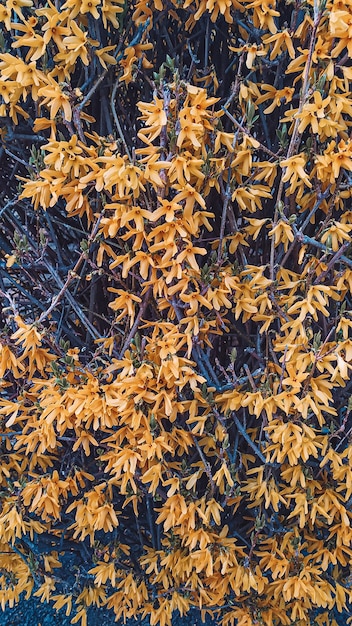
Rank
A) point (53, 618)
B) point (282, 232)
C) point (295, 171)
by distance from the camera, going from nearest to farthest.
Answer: point (295, 171) → point (282, 232) → point (53, 618)

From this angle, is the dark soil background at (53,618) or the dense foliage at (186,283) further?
the dark soil background at (53,618)

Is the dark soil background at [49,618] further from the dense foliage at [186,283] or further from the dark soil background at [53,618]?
the dense foliage at [186,283]

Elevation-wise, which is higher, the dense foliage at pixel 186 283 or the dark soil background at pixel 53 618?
the dense foliage at pixel 186 283

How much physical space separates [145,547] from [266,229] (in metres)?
1.37

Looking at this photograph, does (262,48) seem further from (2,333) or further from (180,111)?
(2,333)

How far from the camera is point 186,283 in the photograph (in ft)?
6.24

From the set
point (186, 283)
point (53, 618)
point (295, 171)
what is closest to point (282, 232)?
point (295, 171)

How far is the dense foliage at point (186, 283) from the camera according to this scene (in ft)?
6.16

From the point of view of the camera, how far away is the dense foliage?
1878mm

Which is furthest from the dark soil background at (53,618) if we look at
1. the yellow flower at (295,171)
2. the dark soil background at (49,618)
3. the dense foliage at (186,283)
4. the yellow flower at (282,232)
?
the yellow flower at (295,171)

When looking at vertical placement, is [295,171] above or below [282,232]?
above

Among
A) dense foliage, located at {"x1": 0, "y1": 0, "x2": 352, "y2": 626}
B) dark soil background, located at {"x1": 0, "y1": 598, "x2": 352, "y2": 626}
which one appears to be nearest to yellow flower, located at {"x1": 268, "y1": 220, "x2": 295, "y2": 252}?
dense foliage, located at {"x1": 0, "y1": 0, "x2": 352, "y2": 626}

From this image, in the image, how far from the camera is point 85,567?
2.81m

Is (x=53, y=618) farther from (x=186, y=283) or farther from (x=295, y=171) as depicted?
(x=295, y=171)
